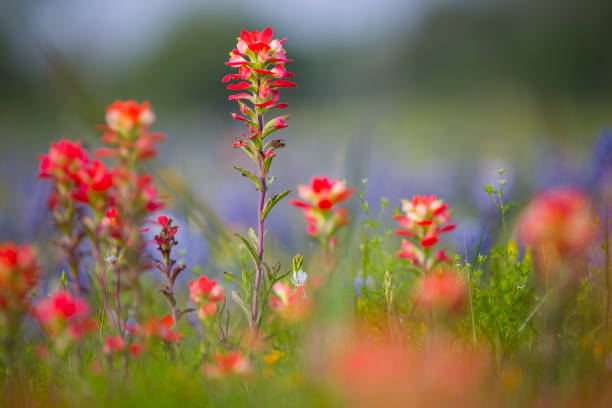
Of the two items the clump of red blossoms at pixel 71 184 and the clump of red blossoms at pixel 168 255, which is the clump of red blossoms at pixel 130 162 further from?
the clump of red blossoms at pixel 168 255

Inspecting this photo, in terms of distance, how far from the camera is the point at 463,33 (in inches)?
666

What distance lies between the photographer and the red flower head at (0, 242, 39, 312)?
159cm

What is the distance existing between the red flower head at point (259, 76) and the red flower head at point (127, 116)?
0.31 metres

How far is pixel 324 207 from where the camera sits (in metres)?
1.71

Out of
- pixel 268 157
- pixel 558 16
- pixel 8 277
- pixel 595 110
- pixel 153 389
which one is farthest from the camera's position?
pixel 558 16

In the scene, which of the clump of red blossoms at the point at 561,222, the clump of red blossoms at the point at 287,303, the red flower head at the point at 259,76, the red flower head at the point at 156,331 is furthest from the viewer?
the clump of red blossoms at the point at 287,303

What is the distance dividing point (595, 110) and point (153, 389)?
11.8 m

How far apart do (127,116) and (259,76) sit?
501mm

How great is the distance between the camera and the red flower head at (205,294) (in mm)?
1978

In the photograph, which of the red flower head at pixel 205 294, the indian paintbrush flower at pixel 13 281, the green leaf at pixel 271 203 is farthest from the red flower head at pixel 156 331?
the green leaf at pixel 271 203

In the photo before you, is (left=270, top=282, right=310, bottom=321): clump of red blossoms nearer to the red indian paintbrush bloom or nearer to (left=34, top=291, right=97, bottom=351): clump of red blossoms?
the red indian paintbrush bloom

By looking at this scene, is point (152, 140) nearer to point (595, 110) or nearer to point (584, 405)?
point (584, 405)

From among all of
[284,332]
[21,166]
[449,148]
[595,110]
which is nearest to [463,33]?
[595,110]

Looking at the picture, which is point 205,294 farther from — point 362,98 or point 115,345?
point 362,98
